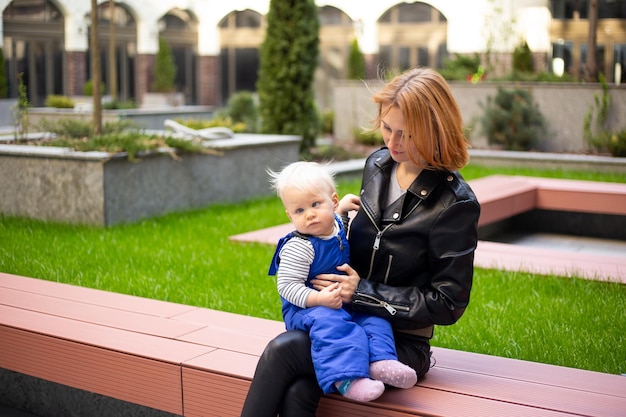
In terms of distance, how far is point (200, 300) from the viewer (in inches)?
211

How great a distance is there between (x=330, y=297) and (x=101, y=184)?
5.44 m

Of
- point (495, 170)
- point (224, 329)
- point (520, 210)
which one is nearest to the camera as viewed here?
point (224, 329)

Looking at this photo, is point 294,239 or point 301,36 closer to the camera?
point 294,239

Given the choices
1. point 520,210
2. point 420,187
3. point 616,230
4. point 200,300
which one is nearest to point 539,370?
point 420,187

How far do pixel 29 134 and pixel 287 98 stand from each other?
4416 millimetres

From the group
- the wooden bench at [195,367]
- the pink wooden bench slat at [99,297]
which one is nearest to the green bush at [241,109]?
the pink wooden bench slat at [99,297]

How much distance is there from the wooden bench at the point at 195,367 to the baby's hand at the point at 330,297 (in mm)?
360

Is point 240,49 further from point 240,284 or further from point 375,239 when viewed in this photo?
point 375,239

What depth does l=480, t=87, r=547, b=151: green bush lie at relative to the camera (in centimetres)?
1510

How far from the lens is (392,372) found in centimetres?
288

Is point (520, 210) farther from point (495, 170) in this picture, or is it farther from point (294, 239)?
point (294, 239)

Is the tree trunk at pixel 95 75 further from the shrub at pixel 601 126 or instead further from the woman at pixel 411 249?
the shrub at pixel 601 126

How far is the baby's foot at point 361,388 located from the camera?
284 cm

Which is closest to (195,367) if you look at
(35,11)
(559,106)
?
(559,106)
